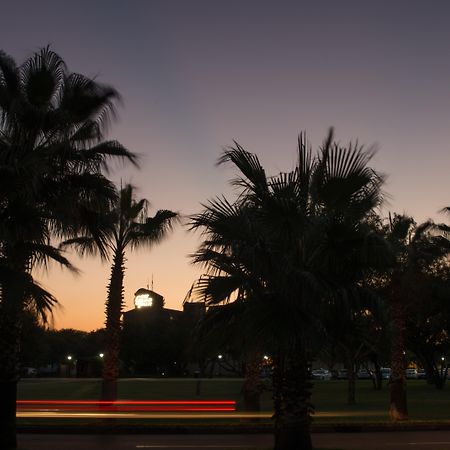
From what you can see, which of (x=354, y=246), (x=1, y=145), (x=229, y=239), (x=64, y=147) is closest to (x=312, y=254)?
(x=354, y=246)

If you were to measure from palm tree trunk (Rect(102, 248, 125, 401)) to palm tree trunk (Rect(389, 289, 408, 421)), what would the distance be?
9.20 metres

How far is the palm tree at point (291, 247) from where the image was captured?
10.7m

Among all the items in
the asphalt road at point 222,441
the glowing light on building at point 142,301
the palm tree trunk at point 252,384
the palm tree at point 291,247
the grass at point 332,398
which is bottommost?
the grass at point 332,398

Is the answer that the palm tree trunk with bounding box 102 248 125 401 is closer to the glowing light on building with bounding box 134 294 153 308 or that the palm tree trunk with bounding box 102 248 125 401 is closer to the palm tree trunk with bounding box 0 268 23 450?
the palm tree trunk with bounding box 0 268 23 450

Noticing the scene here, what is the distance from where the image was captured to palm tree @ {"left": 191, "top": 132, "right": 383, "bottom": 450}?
10711 millimetres

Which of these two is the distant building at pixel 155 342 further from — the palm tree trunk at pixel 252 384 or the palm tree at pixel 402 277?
the palm tree at pixel 402 277

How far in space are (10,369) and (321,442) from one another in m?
7.66

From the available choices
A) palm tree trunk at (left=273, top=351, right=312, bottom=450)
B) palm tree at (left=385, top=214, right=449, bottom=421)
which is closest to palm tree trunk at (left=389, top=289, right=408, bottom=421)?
palm tree at (left=385, top=214, right=449, bottom=421)

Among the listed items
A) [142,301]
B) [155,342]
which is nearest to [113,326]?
[142,301]

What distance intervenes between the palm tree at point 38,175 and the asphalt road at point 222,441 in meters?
3.33

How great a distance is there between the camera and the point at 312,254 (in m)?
11.4

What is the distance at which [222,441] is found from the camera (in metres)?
16.3

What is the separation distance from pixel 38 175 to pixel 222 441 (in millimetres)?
8580

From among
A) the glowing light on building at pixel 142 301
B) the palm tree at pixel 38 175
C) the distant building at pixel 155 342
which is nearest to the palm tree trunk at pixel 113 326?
the palm tree at pixel 38 175
